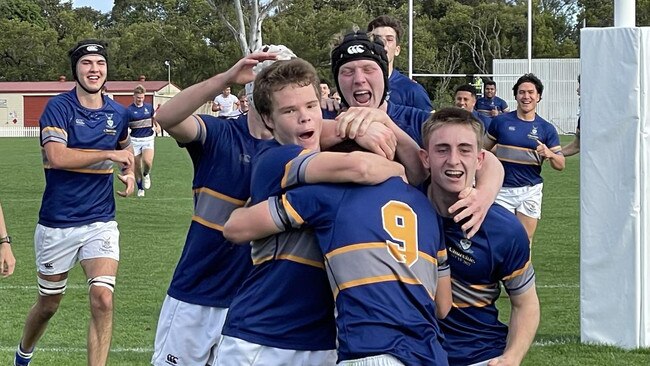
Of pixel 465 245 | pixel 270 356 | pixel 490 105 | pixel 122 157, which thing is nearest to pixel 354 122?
pixel 465 245

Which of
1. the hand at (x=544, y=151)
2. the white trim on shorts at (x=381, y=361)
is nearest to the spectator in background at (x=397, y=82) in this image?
the white trim on shorts at (x=381, y=361)

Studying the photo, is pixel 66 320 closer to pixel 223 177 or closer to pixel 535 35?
pixel 223 177

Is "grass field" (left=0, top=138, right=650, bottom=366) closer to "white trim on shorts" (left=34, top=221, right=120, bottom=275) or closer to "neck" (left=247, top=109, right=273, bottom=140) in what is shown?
"white trim on shorts" (left=34, top=221, right=120, bottom=275)

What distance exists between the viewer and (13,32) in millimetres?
72125

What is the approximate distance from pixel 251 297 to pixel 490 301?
106 cm

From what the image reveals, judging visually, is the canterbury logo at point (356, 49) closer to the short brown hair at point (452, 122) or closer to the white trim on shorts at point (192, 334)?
the short brown hair at point (452, 122)

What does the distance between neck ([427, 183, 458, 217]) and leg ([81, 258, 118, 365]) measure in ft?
12.8

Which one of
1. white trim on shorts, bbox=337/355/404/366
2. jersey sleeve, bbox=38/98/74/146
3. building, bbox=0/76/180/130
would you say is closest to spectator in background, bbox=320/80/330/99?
white trim on shorts, bbox=337/355/404/366

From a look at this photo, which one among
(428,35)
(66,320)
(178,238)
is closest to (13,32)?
(428,35)

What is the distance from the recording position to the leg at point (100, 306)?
719cm

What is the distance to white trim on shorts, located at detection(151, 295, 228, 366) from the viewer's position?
17.1 ft

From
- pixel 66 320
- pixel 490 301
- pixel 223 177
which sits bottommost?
pixel 66 320

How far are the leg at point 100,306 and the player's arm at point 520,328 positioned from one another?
3.83 m

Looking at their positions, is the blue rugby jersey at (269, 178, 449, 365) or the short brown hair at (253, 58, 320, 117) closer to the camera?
the blue rugby jersey at (269, 178, 449, 365)
